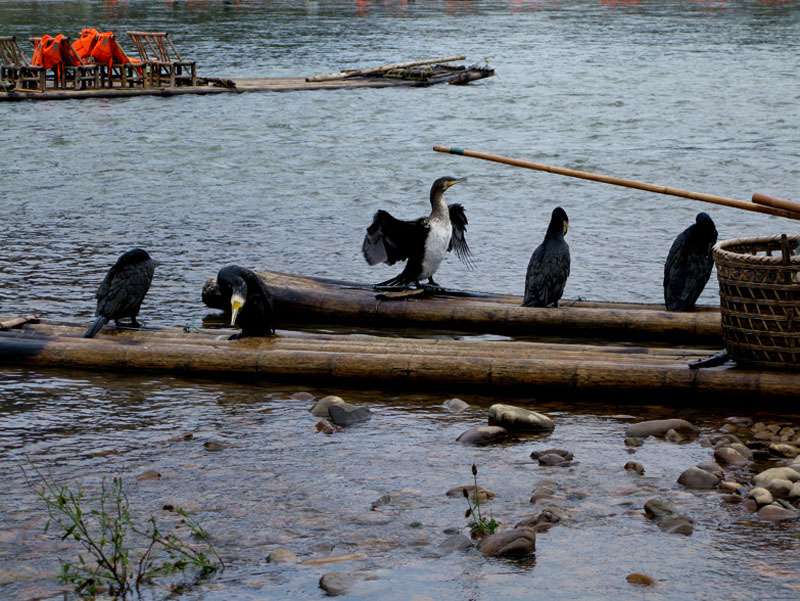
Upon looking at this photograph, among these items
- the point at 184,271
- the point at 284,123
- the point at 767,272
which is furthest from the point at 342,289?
the point at 284,123

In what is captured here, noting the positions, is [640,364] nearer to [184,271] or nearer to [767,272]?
[767,272]

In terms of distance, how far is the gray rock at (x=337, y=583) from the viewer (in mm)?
4930

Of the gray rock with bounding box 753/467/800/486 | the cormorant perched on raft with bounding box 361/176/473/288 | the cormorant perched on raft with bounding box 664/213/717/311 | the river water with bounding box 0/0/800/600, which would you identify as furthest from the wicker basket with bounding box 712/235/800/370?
the cormorant perched on raft with bounding box 361/176/473/288

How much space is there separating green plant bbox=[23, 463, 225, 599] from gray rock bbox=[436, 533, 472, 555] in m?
0.95

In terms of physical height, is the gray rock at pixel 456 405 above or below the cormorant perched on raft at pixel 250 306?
below

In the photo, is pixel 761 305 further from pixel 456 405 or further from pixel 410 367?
pixel 410 367

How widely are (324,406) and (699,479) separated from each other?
251 centimetres

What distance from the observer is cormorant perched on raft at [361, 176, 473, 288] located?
399 inches

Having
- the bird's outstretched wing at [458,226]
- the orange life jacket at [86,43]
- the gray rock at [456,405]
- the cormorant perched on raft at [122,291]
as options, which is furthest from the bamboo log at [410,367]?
the orange life jacket at [86,43]

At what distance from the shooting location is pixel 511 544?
17.1 feet

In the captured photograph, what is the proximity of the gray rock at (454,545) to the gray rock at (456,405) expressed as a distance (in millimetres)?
2264

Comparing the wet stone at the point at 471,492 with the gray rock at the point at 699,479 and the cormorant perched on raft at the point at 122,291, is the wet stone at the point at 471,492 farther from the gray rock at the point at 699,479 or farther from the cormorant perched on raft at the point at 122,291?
the cormorant perched on raft at the point at 122,291

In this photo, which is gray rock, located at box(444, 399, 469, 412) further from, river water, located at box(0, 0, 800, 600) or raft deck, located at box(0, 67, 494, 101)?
raft deck, located at box(0, 67, 494, 101)

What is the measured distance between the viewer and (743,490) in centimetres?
593
